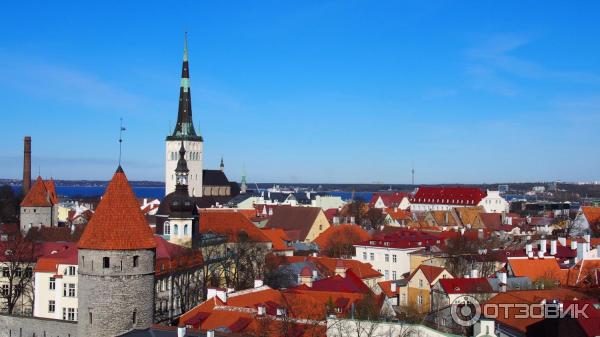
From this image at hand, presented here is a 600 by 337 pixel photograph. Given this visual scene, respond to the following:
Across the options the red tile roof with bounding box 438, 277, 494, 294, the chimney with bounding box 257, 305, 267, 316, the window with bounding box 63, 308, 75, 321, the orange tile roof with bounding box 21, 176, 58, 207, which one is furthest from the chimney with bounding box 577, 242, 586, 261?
the orange tile roof with bounding box 21, 176, 58, 207

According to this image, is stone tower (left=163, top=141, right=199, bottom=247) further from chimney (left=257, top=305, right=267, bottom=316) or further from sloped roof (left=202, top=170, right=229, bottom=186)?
sloped roof (left=202, top=170, right=229, bottom=186)

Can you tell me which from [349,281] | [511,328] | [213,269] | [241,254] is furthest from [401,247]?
[511,328]

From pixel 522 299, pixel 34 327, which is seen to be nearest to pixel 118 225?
pixel 34 327

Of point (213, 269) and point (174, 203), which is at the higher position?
point (174, 203)

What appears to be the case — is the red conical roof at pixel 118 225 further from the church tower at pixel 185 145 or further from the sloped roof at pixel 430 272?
the church tower at pixel 185 145

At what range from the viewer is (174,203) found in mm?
52875

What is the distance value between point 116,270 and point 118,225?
59.9 inches

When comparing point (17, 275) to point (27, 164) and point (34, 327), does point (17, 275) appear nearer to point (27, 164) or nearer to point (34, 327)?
point (34, 327)

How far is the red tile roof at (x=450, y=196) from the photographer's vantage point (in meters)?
130

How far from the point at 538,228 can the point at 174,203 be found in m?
47.2

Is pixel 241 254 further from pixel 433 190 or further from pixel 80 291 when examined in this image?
pixel 433 190

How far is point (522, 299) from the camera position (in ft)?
104

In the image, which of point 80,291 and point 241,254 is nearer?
point 80,291

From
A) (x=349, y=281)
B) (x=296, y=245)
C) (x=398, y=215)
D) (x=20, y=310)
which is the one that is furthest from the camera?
(x=398, y=215)
